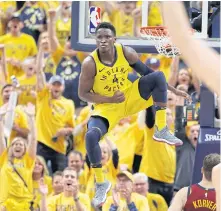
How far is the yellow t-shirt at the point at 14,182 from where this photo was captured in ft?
29.5

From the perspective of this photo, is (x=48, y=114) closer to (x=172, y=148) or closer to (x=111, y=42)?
(x=172, y=148)

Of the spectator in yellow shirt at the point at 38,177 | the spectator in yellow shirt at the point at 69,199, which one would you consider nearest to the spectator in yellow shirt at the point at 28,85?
the spectator in yellow shirt at the point at 38,177

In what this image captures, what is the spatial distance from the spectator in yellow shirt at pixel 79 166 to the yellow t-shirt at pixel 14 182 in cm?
60

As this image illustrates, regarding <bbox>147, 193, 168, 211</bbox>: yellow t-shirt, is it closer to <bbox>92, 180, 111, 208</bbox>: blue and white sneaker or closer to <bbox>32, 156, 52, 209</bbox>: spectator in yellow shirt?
<bbox>32, 156, 52, 209</bbox>: spectator in yellow shirt

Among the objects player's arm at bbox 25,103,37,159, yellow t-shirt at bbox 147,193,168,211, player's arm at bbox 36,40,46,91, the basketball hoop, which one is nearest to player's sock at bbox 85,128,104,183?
A: the basketball hoop

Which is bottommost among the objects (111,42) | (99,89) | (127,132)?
(127,132)

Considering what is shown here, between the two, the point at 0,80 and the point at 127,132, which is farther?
the point at 0,80

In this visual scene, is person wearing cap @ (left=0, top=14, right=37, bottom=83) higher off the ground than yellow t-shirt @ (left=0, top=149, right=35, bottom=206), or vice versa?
person wearing cap @ (left=0, top=14, right=37, bottom=83)

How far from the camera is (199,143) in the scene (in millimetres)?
8172

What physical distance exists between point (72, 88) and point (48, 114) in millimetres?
866

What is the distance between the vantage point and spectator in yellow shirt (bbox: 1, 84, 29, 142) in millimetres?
→ 9852

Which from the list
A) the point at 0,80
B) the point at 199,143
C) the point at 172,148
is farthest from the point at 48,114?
the point at 199,143

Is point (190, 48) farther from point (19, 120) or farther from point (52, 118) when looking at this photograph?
point (52, 118)

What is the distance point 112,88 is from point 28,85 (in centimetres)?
436
